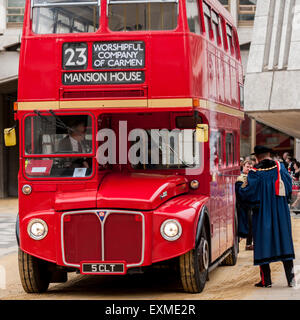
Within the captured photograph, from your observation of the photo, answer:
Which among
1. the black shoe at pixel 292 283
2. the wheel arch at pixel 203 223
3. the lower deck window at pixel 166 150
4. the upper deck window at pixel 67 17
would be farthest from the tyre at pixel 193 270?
the upper deck window at pixel 67 17

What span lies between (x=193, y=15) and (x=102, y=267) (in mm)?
3482

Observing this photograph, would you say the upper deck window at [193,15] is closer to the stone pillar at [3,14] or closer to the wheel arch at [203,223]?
the wheel arch at [203,223]

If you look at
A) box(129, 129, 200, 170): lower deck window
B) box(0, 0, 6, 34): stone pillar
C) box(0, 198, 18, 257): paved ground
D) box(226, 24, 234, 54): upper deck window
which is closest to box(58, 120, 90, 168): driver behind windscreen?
box(129, 129, 200, 170): lower deck window

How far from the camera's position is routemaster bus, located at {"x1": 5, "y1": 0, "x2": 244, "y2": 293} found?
970cm

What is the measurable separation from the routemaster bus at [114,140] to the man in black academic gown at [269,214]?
0.62 meters

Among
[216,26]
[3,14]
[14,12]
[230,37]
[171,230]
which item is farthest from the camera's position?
[14,12]

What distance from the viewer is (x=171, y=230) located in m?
9.66

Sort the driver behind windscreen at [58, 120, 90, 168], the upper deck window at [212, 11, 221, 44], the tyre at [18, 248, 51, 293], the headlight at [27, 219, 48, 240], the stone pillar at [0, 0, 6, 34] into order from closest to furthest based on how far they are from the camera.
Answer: the headlight at [27, 219, 48, 240] → the tyre at [18, 248, 51, 293] → the driver behind windscreen at [58, 120, 90, 168] → the upper deck window at [212, 11, 221, 44] → the stone pillar at [0, 0, 6, 34]

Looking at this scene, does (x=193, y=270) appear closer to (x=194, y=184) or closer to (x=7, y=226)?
(x=194, y=184)

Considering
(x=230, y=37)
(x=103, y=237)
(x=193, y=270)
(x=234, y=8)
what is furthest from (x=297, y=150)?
(x=103, y=237)

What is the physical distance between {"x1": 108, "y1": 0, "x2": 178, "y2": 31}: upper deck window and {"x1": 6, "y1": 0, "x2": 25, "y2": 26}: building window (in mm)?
29011

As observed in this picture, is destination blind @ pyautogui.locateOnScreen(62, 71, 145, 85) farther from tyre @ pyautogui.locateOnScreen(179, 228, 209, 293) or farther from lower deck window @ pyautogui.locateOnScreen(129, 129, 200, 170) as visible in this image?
tyre @ pyautogui.locateOnScreen(179, 228, 209, 293)

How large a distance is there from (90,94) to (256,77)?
19027mm
